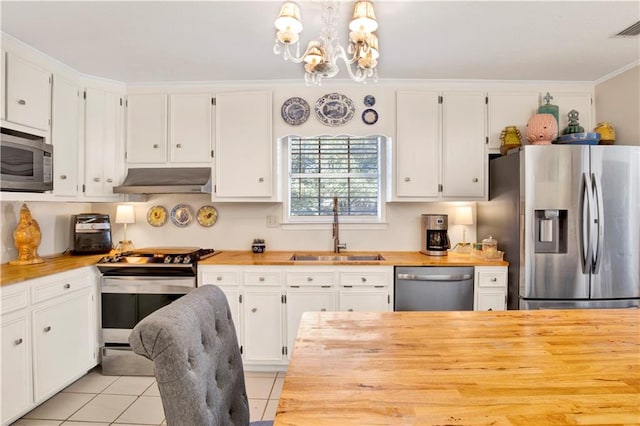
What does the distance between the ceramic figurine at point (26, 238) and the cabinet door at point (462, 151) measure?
3308 mm

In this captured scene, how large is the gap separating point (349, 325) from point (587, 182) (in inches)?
89.0

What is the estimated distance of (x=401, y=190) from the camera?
10.0ft

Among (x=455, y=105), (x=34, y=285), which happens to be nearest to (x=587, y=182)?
(x=455, y=105)

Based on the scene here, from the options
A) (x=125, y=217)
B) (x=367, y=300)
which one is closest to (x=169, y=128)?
(x=125, y=217)

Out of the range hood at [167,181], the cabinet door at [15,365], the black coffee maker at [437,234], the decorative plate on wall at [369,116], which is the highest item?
the decorative plate on wall at [369,116]

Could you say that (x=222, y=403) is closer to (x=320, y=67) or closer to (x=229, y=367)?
(x=229, y=367)

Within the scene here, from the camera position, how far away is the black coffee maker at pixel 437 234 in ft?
9.86

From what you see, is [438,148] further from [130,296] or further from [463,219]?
[130,296]

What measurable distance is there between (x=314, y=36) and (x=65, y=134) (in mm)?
2115

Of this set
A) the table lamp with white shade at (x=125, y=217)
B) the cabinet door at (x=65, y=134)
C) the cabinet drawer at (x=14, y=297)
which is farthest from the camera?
the table lamp with white shade at (x=125, y=217)

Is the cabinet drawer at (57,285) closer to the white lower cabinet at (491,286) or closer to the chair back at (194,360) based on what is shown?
the chair back at (194,360)

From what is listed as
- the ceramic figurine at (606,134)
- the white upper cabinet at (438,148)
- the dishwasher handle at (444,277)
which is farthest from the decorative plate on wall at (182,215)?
the ceramic figurine at (606,134)

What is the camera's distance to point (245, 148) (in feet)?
10.1

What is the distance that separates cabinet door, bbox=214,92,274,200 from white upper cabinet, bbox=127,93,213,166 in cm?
16
